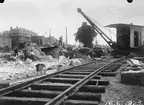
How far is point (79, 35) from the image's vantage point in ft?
160

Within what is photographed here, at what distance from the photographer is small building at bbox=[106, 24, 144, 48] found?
25391mm

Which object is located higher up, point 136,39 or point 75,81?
point 136,39

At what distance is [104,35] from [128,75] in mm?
22743

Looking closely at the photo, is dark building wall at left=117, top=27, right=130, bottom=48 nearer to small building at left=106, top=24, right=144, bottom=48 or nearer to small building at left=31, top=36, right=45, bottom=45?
small building at left=106, top=24, right=144, bottom=48

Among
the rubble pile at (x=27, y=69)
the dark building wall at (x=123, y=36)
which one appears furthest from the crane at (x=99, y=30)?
the rubble pile at (x=27, y=69)

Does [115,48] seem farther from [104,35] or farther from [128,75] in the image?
[128,75]

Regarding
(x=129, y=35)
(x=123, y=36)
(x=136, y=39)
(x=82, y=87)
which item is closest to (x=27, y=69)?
(x=82, y=87)

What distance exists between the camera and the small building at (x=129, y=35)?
1000 inches

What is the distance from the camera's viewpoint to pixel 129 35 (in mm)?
25438

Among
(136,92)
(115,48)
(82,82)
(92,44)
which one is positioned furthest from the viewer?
(92,44)

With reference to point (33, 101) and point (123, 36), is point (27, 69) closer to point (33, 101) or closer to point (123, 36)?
point (33, 101)

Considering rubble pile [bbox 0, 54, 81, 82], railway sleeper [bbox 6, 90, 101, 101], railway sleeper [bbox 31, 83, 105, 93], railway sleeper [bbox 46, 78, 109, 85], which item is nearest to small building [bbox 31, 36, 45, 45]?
rubble pile [bbox 0, 54, 81, 82]

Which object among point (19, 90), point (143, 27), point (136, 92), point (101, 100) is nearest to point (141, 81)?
point (136, 92)

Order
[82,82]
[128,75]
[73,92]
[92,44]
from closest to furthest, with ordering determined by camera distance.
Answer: [73,92] < [82,82] < [128,75] < [92,44]
